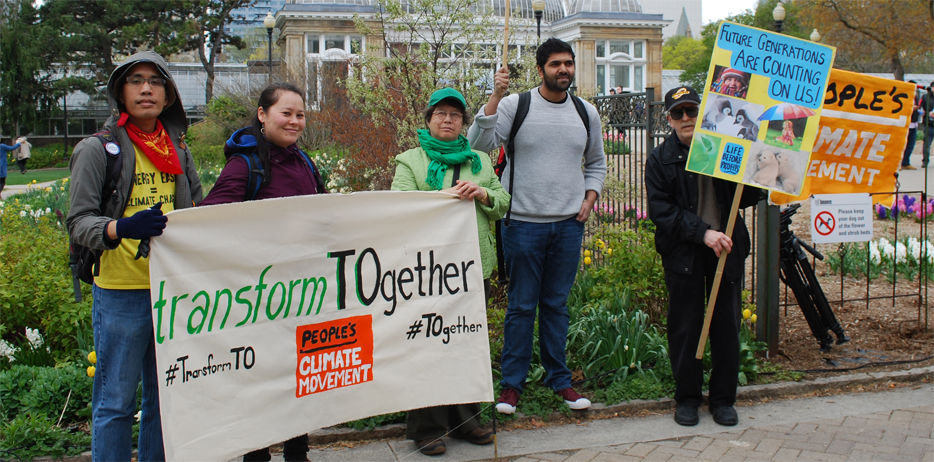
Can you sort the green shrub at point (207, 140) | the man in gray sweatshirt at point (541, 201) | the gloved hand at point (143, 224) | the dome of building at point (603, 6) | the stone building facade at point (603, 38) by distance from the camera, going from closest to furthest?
the gloved hand at point (143, 224) → the man in gray sweatshirt at point (541, 201) → the green shrub at point (207, 140) → the stone building facade at point (603, 38) → the dome of building at point (603, 6)

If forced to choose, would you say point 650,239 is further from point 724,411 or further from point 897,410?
point 897,410

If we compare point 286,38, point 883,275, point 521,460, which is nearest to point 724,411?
point 521,460

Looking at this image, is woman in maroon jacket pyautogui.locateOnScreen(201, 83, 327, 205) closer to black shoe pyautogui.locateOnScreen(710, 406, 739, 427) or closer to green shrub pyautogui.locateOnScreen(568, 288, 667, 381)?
green shrub pyautogui.locateOnScreen(568, 288, 667, 381)

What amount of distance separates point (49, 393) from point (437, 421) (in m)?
2.28

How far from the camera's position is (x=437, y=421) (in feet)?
13.3

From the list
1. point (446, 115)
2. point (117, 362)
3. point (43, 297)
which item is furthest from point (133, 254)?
point (43, 297)

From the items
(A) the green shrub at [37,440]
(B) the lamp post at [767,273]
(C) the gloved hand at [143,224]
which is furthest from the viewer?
(B) the lamp post at [767,273]

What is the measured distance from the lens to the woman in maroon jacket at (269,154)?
131 inches

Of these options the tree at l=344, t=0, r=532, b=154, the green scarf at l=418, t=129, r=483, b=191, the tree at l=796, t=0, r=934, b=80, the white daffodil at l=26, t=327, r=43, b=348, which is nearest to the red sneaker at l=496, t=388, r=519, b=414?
the green scarf at l=418, t=129, r=483, b=191

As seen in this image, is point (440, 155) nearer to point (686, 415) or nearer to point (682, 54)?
point (686, 415)

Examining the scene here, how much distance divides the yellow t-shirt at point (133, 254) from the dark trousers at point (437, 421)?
1.62 metres

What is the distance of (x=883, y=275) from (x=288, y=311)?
6.69m

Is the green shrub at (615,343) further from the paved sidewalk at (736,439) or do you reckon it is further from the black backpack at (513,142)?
the black backpack at (513,142)

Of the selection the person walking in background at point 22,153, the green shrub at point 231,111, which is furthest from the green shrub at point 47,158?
the green shrub at point 231,111
